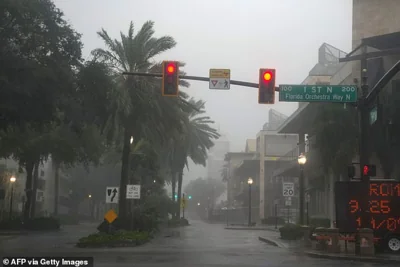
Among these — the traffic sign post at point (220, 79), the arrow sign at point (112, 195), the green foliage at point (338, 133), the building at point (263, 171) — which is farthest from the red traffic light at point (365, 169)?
the building at point (263, 171)

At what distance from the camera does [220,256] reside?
20.7 meters

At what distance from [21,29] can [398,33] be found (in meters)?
27.4

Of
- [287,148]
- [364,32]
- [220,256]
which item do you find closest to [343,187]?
[220,256]

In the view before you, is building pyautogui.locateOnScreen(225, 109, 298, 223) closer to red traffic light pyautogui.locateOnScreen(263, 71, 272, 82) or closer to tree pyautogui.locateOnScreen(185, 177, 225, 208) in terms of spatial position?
tree pyautogui.locateOnScreen(185, 177, 225, 208)

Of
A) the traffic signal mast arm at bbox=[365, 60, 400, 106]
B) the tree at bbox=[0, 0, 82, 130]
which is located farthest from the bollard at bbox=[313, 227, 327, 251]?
the tree at bbox=[0, 0, 82, 130]

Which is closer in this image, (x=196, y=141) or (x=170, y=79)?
(x=170, y=79)

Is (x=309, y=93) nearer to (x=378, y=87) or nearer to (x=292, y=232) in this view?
(x=378, y=87)

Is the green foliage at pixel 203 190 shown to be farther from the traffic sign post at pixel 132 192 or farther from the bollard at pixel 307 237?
the bollard at pixel 307 237

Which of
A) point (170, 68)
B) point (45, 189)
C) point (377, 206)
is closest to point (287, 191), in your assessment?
point (377, 206)

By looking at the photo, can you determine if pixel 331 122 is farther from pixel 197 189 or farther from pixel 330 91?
pixel 197 189

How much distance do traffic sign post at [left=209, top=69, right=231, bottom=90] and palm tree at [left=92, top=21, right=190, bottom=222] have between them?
33.2ft

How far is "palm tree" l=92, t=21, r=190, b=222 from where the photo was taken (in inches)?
1212

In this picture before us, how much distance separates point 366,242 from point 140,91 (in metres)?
15.1

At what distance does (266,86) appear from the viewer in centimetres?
1972
